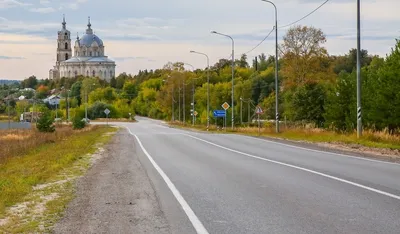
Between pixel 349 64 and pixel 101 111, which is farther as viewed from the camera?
pixel 101 111

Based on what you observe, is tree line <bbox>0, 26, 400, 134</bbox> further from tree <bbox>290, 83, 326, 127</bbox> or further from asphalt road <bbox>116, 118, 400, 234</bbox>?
asphalt road <bbox>116, 118, 400, 234</bbox>

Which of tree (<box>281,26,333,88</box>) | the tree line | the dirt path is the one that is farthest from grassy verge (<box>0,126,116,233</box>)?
tree (<box>281,26,333,88</box>)

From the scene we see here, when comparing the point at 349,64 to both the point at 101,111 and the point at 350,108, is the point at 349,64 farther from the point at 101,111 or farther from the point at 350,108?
the point at 350,108

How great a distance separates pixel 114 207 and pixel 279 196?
128 inches

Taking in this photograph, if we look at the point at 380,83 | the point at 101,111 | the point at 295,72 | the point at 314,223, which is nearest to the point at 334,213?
the point at 314,223

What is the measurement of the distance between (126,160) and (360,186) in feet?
39.0

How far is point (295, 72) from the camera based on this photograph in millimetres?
79688

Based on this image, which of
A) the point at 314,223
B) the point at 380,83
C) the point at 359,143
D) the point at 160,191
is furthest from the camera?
the point at 380,83

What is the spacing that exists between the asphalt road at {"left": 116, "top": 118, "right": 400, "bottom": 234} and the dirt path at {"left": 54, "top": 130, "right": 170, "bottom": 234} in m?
0.29

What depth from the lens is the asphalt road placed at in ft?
31.5

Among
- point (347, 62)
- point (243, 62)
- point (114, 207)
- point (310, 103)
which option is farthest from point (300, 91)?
point (243, 62)

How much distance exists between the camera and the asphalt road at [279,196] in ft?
31.5

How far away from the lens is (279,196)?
41.7 feet

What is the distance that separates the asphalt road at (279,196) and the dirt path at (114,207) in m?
0.29
